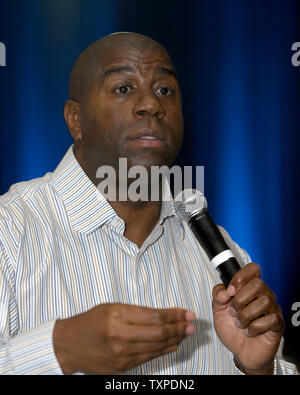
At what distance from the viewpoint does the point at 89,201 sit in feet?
3.97

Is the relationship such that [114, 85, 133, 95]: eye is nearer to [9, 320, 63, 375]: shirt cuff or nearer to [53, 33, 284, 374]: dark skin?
[53, 33, 284, 374]: dark skin

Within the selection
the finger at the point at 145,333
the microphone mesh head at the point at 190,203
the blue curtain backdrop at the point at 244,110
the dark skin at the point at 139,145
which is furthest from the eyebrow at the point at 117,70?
the blue curtain backdrop at the point at 244,110

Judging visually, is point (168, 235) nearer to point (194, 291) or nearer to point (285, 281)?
A: point (194, 291)

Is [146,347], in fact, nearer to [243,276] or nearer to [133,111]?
[243,276]

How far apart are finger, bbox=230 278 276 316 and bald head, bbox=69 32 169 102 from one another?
59cm

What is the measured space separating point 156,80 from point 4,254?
19.6 inches

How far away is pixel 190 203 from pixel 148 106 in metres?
0.22

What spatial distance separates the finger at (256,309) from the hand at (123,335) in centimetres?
19

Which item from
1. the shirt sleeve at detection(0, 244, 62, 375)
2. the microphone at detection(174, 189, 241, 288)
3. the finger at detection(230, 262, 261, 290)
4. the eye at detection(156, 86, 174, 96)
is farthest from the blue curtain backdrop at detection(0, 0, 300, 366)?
the shirt sleeve at detection(0, 244, 62, 375)

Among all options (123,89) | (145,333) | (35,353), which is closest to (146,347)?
(145,333)

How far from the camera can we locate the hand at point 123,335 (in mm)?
764

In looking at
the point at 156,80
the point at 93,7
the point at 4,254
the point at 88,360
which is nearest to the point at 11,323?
the point at 4,254

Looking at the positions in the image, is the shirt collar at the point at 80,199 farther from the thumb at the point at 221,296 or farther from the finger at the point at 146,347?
the finger at the point at 146,347

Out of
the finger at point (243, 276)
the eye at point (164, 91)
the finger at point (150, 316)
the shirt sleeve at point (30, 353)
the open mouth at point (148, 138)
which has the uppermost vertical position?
the eye at point (164, 91)
